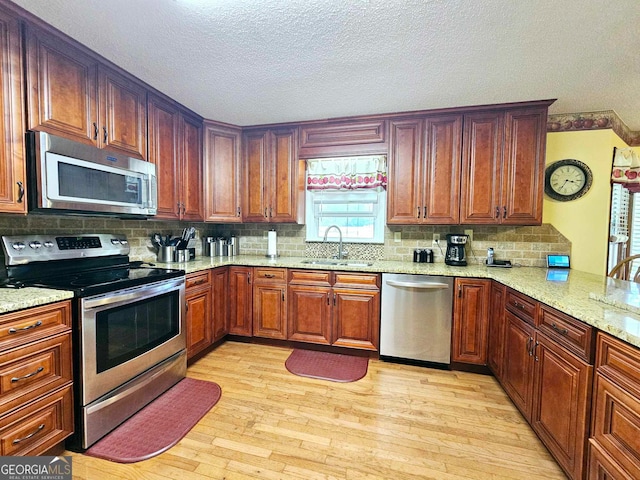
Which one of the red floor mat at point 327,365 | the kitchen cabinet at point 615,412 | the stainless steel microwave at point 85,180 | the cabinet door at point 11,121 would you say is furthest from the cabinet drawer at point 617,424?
the cabinet door at point 11,121

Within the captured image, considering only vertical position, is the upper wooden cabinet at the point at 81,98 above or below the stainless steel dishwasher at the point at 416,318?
above

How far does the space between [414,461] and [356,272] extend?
1.53 m

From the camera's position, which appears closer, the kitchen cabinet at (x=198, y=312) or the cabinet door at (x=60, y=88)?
the cabinet door at (x=60, y=88)

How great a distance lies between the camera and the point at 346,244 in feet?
11.2

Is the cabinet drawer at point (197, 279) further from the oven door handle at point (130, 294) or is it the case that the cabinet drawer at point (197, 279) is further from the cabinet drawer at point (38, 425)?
the cabinet drawer at point (38, 425)

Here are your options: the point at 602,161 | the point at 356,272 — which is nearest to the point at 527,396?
the point at 356,272

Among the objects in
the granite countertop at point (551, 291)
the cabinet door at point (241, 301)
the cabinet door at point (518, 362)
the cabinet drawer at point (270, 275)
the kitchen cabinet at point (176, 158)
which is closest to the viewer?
the granite countertop at point (551, 291)

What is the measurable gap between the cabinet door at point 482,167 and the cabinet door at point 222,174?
95.8 inches

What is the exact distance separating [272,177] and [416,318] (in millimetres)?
2149

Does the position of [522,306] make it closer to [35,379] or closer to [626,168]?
[626,168]

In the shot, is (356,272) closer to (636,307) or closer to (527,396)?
(527,396)

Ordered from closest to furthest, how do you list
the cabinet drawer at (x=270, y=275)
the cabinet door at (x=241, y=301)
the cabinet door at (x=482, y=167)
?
1. the cabinet door at (x=482, y=167)
2. the cabinet drawer at (x=270, y=275)
3. the cabinet door at (x=241, y=301)

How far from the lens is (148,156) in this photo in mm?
2484

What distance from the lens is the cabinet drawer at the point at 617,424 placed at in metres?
1.07
